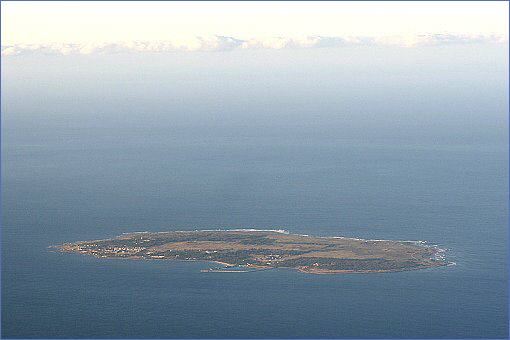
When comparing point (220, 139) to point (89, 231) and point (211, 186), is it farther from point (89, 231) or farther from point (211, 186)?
point (89, 231)

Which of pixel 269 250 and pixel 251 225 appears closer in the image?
pixel 269 250

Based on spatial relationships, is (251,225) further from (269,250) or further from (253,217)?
(269,250)

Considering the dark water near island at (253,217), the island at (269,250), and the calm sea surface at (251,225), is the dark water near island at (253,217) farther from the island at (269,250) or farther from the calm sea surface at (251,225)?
the island at (269,250)

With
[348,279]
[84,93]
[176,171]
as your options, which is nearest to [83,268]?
[348,279]

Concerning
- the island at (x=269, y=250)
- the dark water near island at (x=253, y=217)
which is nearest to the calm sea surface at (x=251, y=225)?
the dark water near island at (x=253, y=217)

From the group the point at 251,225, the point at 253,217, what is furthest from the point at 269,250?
the point at 253,217

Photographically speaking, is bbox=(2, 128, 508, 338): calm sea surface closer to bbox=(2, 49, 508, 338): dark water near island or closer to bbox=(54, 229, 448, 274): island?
bbox=(2, 49, 508, 338): dark water near island

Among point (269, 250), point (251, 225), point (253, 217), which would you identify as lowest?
point (269, 250)
